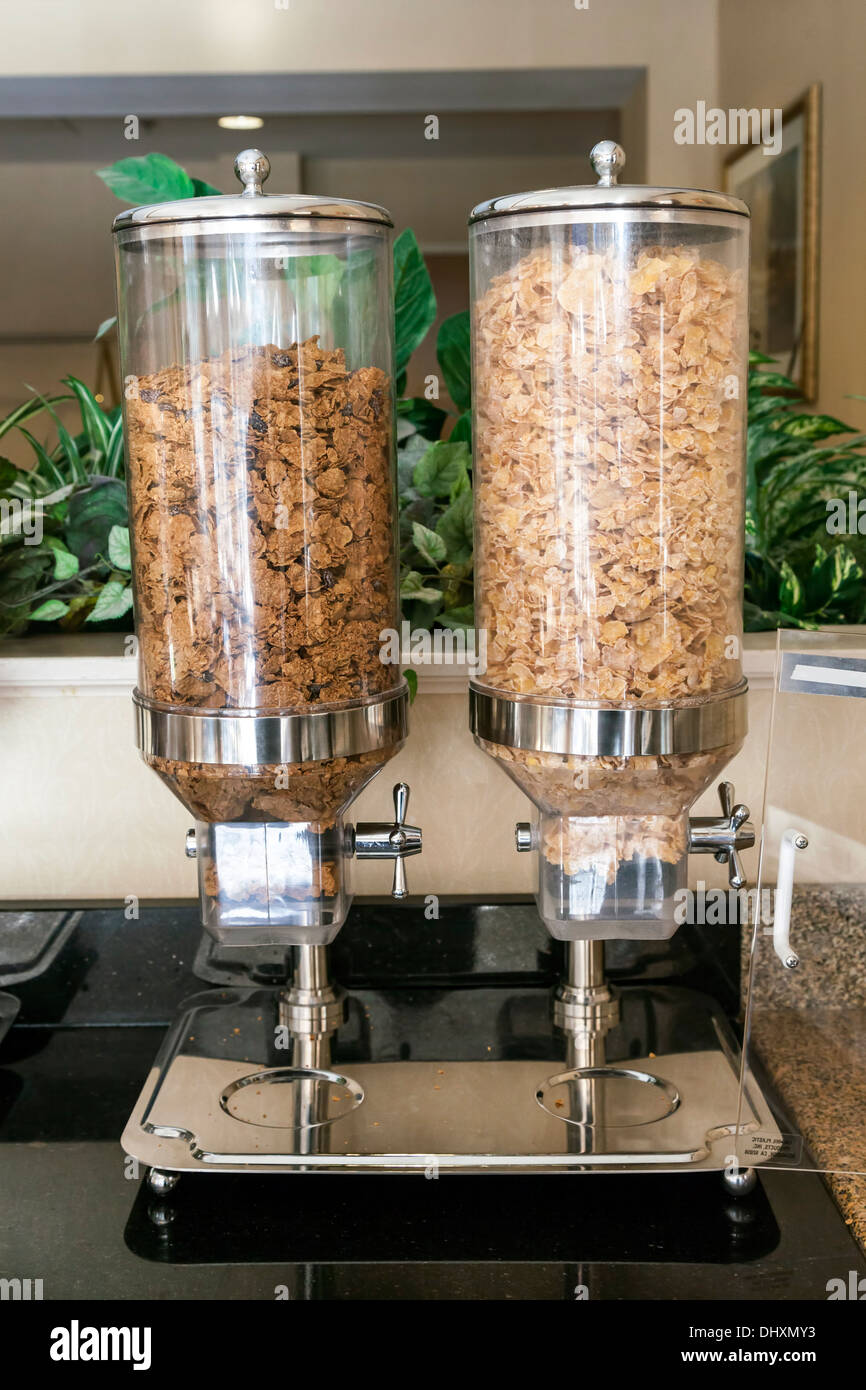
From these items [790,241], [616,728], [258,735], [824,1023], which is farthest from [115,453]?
[790,241]

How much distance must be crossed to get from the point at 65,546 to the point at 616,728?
1.82ft

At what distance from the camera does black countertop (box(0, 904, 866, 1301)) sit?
66 cm

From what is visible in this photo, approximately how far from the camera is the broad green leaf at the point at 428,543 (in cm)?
91

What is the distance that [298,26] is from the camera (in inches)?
117

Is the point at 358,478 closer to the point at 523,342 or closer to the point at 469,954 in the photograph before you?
the point at 523,342

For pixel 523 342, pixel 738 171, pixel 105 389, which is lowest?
pixel 523 342

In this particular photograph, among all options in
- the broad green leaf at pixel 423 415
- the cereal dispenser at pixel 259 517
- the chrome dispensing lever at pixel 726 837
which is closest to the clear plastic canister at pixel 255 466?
the cereal dispenser at pixel 259 517

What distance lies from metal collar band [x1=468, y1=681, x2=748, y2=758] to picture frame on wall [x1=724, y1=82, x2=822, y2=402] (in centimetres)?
180

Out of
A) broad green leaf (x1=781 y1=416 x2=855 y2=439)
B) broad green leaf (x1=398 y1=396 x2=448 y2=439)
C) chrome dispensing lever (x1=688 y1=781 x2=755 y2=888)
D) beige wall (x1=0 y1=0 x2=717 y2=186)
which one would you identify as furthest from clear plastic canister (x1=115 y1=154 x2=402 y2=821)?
beige wall (x1=0 y1=0 x2=717 y2=186)

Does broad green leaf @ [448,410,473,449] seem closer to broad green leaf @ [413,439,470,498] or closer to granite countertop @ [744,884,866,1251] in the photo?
broad green leaf @ [413,439,470,498]

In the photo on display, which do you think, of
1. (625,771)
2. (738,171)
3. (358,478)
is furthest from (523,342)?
(738,171)

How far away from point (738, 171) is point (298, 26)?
1.18 meters

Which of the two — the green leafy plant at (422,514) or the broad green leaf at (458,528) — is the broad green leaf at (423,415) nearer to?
the green leafy plant at (422,514)
